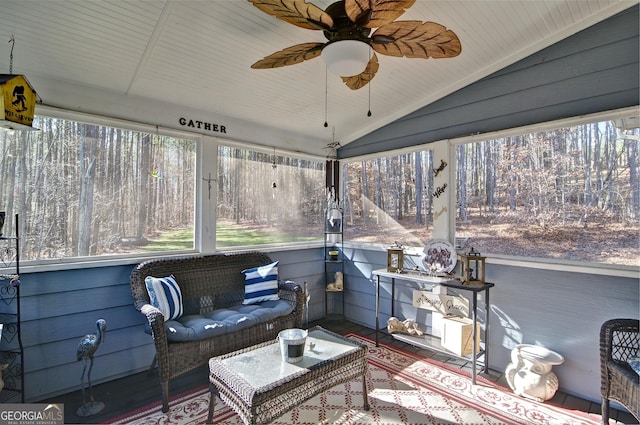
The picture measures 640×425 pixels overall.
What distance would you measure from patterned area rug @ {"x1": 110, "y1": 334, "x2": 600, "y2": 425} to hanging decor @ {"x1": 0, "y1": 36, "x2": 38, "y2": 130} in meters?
1.93

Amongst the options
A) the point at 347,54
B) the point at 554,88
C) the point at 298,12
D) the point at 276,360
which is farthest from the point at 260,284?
the point at 554,88

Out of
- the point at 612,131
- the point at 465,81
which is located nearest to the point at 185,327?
the point at 465,81

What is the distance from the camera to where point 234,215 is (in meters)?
3.48

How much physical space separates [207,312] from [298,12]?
8.24 feet

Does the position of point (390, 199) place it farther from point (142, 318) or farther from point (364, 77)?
point (142, 318)

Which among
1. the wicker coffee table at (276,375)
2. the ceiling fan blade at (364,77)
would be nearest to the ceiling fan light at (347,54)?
the ceiling fan blade at (364,77)

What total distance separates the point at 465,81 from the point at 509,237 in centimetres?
150

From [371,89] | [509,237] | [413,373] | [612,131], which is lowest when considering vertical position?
[413,373]

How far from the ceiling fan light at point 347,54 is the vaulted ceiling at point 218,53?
74 cm

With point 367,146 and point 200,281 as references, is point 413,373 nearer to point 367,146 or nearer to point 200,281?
point 200,281

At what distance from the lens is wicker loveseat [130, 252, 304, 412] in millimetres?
2273

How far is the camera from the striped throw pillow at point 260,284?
3064 millimetres

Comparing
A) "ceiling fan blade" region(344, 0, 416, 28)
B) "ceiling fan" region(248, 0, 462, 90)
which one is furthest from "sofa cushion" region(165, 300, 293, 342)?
"ceiling fan blade" region(344, 0, 416, 28)

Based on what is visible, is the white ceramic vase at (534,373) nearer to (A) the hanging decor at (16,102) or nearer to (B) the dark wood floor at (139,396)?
(B) the dark wood floor at (139,396)
